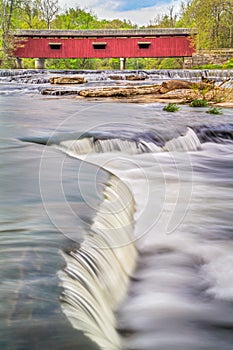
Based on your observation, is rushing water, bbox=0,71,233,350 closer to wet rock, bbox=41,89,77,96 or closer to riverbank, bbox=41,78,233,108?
riverbank, bbox=41,78,233,108

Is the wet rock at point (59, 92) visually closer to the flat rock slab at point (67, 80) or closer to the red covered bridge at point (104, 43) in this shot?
the flat rock slab at point (67, 80)

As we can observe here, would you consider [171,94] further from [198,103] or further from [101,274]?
[101,274]

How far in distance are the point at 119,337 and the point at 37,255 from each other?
0.62 metres

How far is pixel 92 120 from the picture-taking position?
9.18 metres

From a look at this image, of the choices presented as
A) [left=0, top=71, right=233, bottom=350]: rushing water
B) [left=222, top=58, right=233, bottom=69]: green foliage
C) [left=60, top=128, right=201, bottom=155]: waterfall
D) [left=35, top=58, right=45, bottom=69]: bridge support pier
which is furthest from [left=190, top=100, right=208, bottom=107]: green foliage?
[left=35, top=58, right=45, bottom=69]: bridge support pier

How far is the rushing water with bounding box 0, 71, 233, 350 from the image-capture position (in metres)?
2.03

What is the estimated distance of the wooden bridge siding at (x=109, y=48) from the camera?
1592 inches

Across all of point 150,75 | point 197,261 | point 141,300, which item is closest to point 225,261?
point 197,261

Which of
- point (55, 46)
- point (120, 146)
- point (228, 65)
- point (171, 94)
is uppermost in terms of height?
point (55, 46)

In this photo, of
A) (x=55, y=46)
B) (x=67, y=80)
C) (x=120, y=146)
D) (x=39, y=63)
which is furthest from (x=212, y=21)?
(x=120, y=146)

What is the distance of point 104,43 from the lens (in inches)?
1610

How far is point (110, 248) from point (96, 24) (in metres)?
68.3

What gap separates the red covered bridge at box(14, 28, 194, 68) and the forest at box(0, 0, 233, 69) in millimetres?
1369

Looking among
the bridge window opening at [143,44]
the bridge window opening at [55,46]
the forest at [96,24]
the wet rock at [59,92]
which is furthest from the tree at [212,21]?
the wet rock at [59,92]
